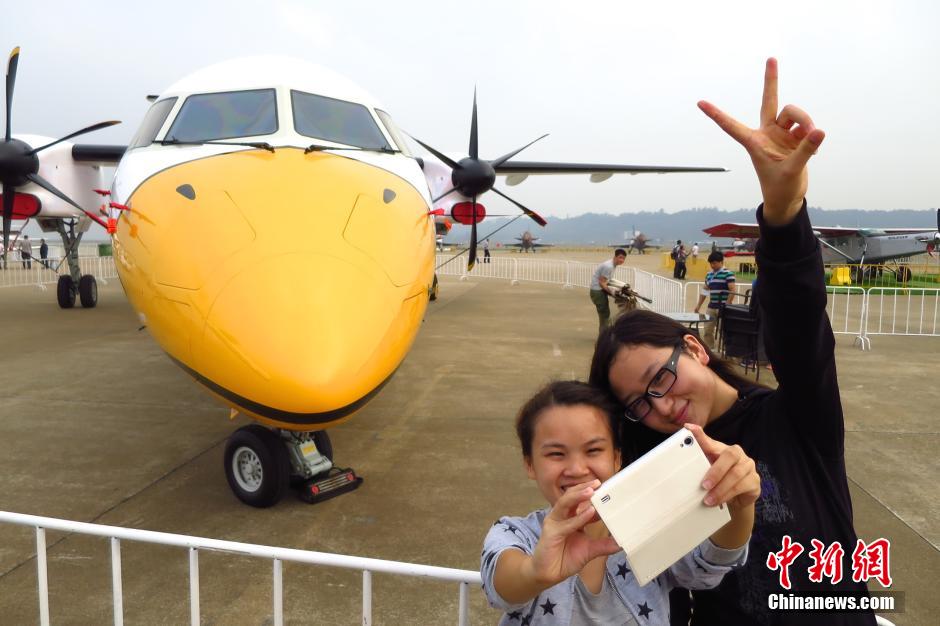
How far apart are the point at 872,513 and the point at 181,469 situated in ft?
16.5

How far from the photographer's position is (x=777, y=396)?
57.7 inches

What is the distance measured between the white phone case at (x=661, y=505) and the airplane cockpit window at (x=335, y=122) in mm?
4061

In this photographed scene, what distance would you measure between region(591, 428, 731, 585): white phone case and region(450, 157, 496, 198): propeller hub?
27.1 feet

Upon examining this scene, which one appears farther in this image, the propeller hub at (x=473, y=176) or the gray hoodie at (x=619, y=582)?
the propeller hub at (x=473, y=176)

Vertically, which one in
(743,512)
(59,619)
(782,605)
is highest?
(743,512)

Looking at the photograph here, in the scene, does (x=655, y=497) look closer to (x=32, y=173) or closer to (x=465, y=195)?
(x=465, y=195)

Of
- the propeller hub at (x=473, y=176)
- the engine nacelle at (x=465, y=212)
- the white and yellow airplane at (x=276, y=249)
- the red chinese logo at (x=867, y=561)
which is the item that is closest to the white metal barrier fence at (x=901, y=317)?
the propeller hub at (x=473, y=176)

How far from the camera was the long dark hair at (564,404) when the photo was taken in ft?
4.66

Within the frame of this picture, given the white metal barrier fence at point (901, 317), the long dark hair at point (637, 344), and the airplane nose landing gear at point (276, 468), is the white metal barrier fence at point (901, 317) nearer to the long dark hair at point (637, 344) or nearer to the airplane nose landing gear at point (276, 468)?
the airplane nose landing gear at point (276, 468)

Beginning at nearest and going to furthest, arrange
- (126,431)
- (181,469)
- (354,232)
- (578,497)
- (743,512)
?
(578,497) → (743,512) → (354,232) → (181,469) → (126,431)

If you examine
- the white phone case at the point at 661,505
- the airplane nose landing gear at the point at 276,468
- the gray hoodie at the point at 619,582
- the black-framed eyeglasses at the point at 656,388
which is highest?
the black-framed eyeglasses at the point at 656,388

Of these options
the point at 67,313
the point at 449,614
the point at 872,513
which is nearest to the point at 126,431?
the point at 449,614

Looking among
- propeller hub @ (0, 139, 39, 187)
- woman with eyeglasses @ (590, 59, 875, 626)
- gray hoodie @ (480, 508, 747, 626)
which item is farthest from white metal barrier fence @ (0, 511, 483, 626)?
propeller hub @ (0, 139, 39, 187)

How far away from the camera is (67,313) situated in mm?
13570
